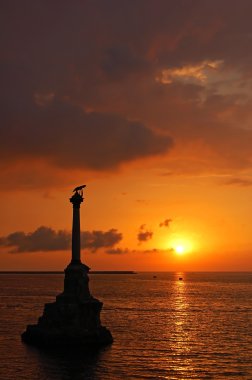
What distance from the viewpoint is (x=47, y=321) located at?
4703 cm

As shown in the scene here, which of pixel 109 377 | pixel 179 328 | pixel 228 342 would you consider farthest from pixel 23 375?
pixel 179 328

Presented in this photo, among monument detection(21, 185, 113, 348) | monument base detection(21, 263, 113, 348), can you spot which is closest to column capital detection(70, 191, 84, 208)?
monument detection(21, 185, 113, 348)

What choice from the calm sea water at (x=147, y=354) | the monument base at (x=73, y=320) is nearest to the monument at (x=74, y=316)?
the monument base at (x=73, y=320)

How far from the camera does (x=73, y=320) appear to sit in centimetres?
4578

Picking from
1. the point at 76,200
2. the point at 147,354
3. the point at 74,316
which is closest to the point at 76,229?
the point at 76,200

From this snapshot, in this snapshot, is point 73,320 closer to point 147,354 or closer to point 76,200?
point 147,354

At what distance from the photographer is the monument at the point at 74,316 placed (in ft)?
149

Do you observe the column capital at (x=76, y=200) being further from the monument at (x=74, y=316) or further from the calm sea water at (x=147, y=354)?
the calm sea water at (x=147, y=354)

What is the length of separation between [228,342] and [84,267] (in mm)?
18076

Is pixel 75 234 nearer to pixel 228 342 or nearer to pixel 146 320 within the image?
pixel 228 342

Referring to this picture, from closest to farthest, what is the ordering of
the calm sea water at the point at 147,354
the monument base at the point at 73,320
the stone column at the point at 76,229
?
the calm sea water at the point at 147,354 → the monument base at the point at 73,320 → the stone column at the point at 76,229

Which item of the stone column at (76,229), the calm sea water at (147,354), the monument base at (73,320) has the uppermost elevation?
the stone column at (76,229)

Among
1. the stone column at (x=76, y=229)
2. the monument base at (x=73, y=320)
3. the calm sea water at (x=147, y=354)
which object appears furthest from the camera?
the stone column at (x=76, y=229)

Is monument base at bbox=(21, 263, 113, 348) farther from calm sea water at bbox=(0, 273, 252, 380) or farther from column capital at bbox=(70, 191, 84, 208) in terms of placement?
column capital at bbox=(70, 191, 84, 208)
